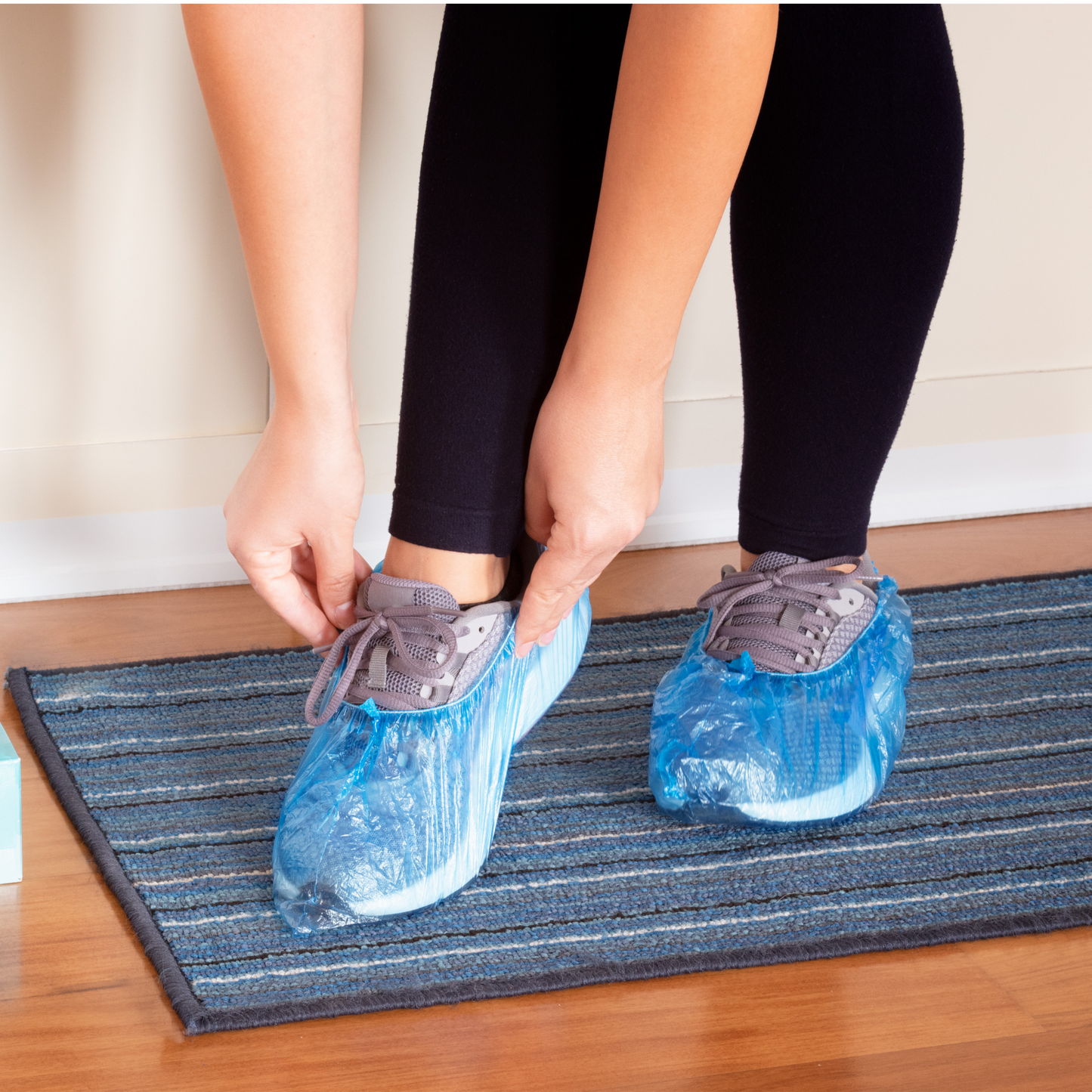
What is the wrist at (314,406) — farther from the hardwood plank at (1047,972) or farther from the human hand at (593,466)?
the hardwood plank at (1047,972)

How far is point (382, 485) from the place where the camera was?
1.12 meters

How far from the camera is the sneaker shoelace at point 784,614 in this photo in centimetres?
78

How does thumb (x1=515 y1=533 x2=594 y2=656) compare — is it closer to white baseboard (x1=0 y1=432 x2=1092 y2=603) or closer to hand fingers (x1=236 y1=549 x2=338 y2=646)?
hand fingers (x1=236 y1=549 x2=338 y2=646)

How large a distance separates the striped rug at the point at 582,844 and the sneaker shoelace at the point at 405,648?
0.12 meters

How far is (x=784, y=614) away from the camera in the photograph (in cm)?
79

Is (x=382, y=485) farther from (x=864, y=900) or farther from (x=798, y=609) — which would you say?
(x=864, y=900)

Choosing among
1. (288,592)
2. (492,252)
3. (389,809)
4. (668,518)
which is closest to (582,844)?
(389,809)

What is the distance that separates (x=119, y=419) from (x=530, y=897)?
565 millimetres

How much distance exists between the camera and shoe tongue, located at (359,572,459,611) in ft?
2.36

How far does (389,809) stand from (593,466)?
0.22 metres

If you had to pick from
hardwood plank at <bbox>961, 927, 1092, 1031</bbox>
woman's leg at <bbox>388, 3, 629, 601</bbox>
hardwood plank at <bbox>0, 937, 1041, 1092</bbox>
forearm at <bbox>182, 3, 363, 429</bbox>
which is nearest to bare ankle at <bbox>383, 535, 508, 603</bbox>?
woman's leg at <bbox>388, 3, 629, 601</bbox>

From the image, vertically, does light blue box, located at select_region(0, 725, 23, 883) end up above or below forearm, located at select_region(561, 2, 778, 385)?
below

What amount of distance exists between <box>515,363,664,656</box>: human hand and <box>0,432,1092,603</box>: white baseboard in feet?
1.46

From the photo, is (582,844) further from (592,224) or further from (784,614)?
(592,224)
